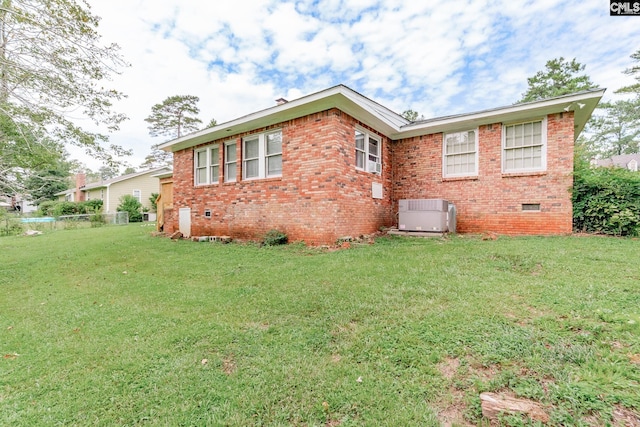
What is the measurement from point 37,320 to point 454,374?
4.69 meters

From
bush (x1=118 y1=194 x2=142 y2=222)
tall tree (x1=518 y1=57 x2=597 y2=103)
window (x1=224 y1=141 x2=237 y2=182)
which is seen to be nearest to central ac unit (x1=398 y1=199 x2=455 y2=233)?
window (x1=224 y1=141 x2=237 y2=182)

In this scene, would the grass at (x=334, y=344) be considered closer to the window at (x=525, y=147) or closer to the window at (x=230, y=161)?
the window at (x=525, y=147)

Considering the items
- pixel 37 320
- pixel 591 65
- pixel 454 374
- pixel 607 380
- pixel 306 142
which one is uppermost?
pixel 591 65

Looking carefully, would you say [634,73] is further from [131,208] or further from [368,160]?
[131,208]

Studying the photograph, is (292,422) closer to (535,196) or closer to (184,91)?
(535,196)

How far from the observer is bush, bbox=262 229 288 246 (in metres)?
7.44

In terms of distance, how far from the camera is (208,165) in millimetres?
9938

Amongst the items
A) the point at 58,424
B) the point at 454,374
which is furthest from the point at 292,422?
the point at 58,424

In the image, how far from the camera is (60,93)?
5480mm

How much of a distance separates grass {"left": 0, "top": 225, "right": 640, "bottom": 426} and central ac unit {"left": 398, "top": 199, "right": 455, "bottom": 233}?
8.80 ft

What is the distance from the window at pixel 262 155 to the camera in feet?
26.7

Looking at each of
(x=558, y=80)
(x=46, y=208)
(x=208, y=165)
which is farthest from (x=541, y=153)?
(x=46, y=208)

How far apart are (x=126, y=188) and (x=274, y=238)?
2312 cm

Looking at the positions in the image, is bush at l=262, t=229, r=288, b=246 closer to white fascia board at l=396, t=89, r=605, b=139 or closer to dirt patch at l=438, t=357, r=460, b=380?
white fascia board at l=396, t=89, r=605, b=139
